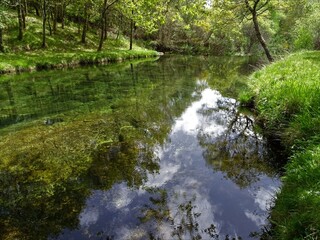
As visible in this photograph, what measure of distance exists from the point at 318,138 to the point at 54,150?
6949mm

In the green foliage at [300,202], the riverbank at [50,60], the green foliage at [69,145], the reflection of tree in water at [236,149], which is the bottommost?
the riverbank at [50,60]

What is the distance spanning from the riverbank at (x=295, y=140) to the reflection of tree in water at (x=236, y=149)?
0.67m

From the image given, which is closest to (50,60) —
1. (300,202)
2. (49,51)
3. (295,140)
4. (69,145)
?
(49,51)

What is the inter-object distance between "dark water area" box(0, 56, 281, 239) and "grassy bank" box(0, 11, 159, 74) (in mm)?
13068

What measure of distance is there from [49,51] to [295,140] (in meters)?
28.7

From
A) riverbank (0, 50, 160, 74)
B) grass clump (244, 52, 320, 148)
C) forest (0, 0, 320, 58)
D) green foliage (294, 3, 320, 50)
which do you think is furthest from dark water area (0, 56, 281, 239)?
green foliage (294, 3, 320, 50)

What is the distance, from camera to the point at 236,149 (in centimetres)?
910

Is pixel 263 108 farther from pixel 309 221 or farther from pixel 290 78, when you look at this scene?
pixel 309 221

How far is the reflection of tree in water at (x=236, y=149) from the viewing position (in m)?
7.66

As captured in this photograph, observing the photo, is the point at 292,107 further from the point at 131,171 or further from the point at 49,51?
the point at 49,51

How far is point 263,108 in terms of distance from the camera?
10.3m

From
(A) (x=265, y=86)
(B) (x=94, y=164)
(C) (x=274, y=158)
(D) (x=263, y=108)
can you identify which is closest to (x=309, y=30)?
(A) (x=265, y=86)

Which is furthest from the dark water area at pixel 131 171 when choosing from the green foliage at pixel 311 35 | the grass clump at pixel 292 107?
the green foliage at pixel 311 35

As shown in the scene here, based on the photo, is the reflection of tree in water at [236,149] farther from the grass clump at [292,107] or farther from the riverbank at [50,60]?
the riverbank at [50,60]
